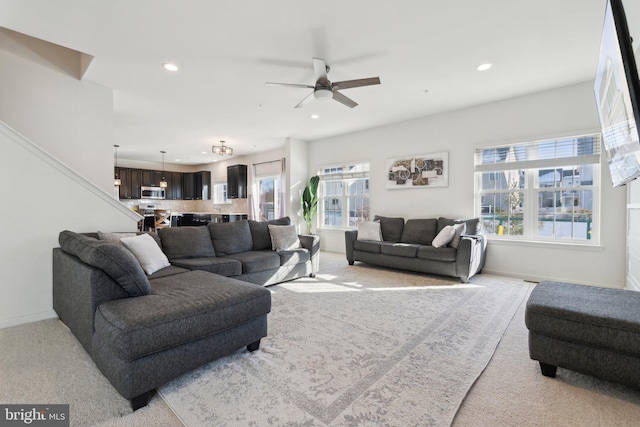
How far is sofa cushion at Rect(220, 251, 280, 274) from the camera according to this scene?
3.48m

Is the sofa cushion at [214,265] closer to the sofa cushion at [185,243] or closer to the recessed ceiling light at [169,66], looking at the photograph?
the sofa cushion at [185,243]

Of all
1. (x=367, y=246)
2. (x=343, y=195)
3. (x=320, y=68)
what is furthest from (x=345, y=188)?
(x=320, y=68)

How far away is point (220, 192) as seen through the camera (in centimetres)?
1005

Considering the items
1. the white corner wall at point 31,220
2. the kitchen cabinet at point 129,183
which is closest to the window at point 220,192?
the kitchen cabinet at point 129,183

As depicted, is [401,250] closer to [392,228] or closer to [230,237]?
[392,228]

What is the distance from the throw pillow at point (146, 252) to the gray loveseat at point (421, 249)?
10.8 ft

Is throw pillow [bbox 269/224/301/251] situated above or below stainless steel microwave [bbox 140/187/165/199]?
below

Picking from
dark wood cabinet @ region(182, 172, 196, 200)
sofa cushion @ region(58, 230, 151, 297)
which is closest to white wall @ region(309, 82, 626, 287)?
sofa cushion @ region(58, 230, 151, 297)

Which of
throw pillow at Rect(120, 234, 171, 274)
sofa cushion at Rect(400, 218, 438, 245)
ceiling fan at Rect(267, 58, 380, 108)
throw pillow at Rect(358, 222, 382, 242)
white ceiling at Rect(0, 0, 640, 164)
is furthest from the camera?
throw pillow at Rect(358, 222, 382, 242)

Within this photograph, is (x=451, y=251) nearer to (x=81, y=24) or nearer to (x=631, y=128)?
(x=631, y=128)

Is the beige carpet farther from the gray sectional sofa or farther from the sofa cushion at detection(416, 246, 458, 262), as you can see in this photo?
the sofa cushion at detection(416, 246, 458, 262)

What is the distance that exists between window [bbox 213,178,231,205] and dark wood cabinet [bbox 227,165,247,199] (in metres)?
1.08

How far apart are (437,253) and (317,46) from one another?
10.5 ft

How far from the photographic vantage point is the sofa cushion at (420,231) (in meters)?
4.78
